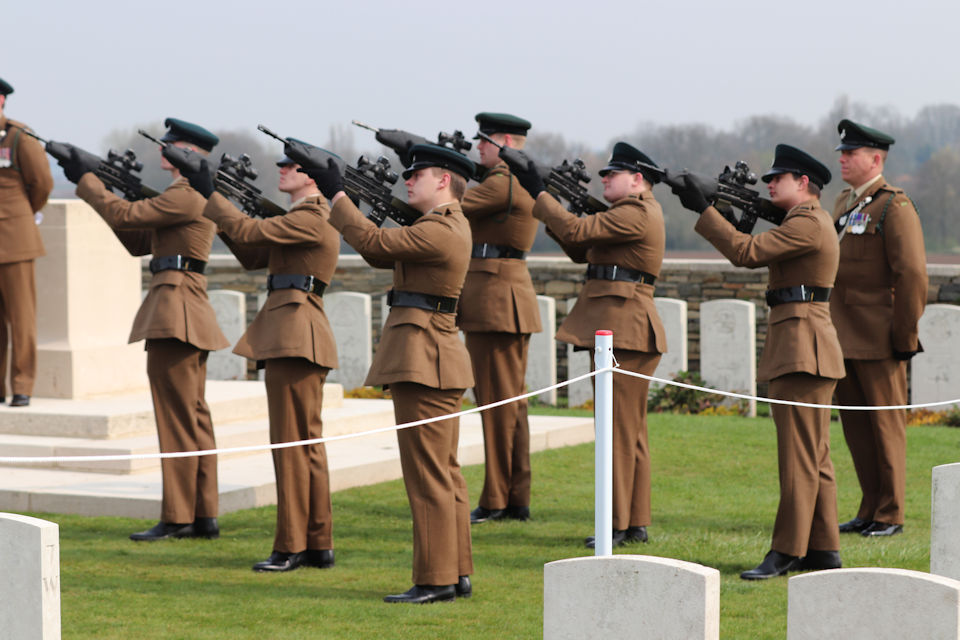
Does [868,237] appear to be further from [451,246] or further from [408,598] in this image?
[408,598]

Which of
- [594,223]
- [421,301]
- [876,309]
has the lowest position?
[876,309]

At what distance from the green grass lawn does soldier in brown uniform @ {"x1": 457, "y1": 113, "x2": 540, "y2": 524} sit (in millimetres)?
232

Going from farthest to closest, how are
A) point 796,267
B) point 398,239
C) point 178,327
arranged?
point 178,327
point 796,267
point 398,239

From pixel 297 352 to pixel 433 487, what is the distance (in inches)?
39.2

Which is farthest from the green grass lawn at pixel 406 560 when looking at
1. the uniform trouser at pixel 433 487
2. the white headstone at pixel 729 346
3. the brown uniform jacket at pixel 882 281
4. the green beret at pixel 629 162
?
the white headstone at pixel 729 346

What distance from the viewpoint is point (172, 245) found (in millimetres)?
7641

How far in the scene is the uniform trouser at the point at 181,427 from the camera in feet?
24.7

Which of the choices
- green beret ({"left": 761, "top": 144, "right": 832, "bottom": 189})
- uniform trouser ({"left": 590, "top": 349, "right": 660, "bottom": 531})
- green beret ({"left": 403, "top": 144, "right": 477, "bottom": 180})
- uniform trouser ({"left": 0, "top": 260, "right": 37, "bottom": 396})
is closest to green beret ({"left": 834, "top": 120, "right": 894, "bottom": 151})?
green beret ({"left": 761, "top": 144, "right": 832, "bottom": 189})

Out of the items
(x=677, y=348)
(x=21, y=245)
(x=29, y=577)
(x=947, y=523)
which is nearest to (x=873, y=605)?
(x=947, y=523)

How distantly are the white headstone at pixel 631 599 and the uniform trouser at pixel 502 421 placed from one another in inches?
171

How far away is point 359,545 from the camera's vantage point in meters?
7.42

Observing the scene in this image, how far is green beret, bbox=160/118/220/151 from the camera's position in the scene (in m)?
7.50

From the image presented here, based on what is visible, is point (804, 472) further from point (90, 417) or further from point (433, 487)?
point (90, 417)

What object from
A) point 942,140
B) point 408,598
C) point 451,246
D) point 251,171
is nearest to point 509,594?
point 408,598
